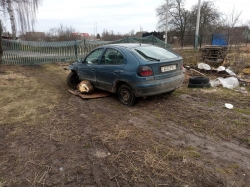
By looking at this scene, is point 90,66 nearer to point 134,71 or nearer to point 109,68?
point 109,68

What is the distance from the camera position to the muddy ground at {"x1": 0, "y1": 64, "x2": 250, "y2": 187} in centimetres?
235

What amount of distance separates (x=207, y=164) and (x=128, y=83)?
8.26 ft

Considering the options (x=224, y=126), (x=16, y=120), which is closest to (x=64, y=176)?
(x=16, y=120)

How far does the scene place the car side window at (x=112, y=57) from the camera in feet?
15.5

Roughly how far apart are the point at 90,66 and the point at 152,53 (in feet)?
6.31

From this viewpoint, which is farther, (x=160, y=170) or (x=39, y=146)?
(x=39, y=146)

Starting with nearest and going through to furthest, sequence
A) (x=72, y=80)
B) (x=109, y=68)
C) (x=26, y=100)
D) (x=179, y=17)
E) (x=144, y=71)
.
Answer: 1. (x=144, y=71)
2. (x=109, y=68)
3. (x=26, y=100)
4. (x=72, y=80)
5. (x=179, y=17)

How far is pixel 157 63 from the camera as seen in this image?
14.2ft

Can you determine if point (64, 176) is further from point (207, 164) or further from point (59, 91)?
point (59, 91)

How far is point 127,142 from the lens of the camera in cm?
311

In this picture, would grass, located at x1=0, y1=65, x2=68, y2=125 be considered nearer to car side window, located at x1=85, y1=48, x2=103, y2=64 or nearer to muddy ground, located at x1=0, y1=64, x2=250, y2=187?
muddy ground, located at x1=0, y1=64, x2=250, y2=187

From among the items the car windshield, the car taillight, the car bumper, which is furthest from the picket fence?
the car taillight

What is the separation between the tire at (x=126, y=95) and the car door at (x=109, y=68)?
1.00 feet

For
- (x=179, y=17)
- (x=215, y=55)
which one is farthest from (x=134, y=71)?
(x=179, y=17)
